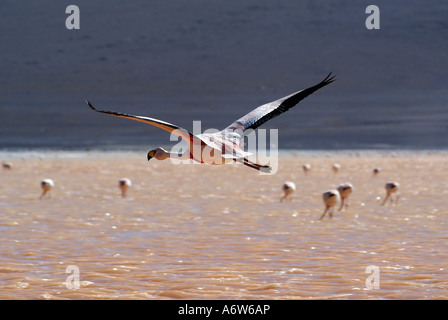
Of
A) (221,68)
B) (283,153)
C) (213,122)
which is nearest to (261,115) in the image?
(283,153)

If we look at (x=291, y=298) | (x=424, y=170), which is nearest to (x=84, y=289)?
(x=291, y=298)

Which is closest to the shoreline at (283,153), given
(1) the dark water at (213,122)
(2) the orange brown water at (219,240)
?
(1) the dark water at (213,122)

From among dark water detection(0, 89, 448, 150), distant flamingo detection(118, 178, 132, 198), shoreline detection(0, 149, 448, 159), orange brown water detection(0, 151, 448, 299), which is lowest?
orange brown water detection(0, 151, 448, 299)

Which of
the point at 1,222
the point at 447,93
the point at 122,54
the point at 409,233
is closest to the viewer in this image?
the point at 409,233

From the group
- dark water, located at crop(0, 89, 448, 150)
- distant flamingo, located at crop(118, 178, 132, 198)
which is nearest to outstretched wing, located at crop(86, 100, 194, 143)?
distant flamingo, located at crop(118, 178, 132, 198)

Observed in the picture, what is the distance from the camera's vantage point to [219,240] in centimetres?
1048

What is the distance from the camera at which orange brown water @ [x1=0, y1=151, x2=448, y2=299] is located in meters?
7.78

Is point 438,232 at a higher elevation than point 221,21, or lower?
lower

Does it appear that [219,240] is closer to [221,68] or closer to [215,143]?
[215,143]

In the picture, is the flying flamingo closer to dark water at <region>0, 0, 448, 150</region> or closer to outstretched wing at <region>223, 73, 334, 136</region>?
outstretched wing at <region>223, 73, 334, 136</region>

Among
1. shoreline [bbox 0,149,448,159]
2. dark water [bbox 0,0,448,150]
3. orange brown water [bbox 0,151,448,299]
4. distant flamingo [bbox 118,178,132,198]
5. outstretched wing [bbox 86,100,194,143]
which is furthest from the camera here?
dark water [bbox 0,0,448,150]

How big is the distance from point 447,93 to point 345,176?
97.1 feet

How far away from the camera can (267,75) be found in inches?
1966

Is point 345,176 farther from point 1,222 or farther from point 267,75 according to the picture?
point 267,75
